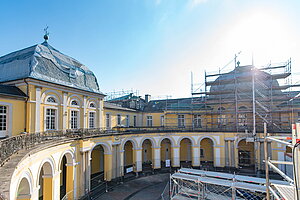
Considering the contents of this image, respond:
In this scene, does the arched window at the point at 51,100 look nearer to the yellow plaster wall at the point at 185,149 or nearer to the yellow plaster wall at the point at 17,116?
the yellow plaster wall at the point at 17,116

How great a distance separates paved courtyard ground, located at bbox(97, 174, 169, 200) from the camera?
14891 millimetres

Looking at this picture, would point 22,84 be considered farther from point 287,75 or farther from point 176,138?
point 287,75

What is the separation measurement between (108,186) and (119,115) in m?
9.90

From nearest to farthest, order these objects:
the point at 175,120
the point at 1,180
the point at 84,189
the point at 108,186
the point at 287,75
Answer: the point at 1,180
the point at 84,189
the point at 108,186
the point at 287,75
the point at 175,120

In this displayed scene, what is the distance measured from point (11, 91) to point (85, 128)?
7.27 meters

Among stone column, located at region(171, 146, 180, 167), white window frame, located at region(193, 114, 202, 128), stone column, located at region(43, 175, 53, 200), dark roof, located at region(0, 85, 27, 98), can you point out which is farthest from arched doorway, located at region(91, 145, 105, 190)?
white window frame, located at region(193, 114, 202, 128)

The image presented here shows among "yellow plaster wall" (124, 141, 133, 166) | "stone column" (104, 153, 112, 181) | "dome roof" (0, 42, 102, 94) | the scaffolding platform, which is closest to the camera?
the scaffolding platform

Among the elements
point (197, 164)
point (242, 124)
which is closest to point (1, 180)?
point (197, 164)

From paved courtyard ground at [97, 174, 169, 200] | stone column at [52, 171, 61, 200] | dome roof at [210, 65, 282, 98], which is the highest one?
dome roof at [210, 65, 282, 98]

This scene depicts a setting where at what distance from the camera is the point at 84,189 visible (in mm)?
14109

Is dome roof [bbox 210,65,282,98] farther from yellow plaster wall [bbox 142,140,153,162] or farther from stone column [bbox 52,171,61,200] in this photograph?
stone column [bbox 52,171,61,200]

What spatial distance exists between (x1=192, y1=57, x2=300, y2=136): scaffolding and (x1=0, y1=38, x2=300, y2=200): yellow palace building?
14cm

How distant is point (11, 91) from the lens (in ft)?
40.0

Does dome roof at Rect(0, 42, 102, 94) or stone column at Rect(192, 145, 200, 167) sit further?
stone column at Rect(192, 145, 200, 167)
